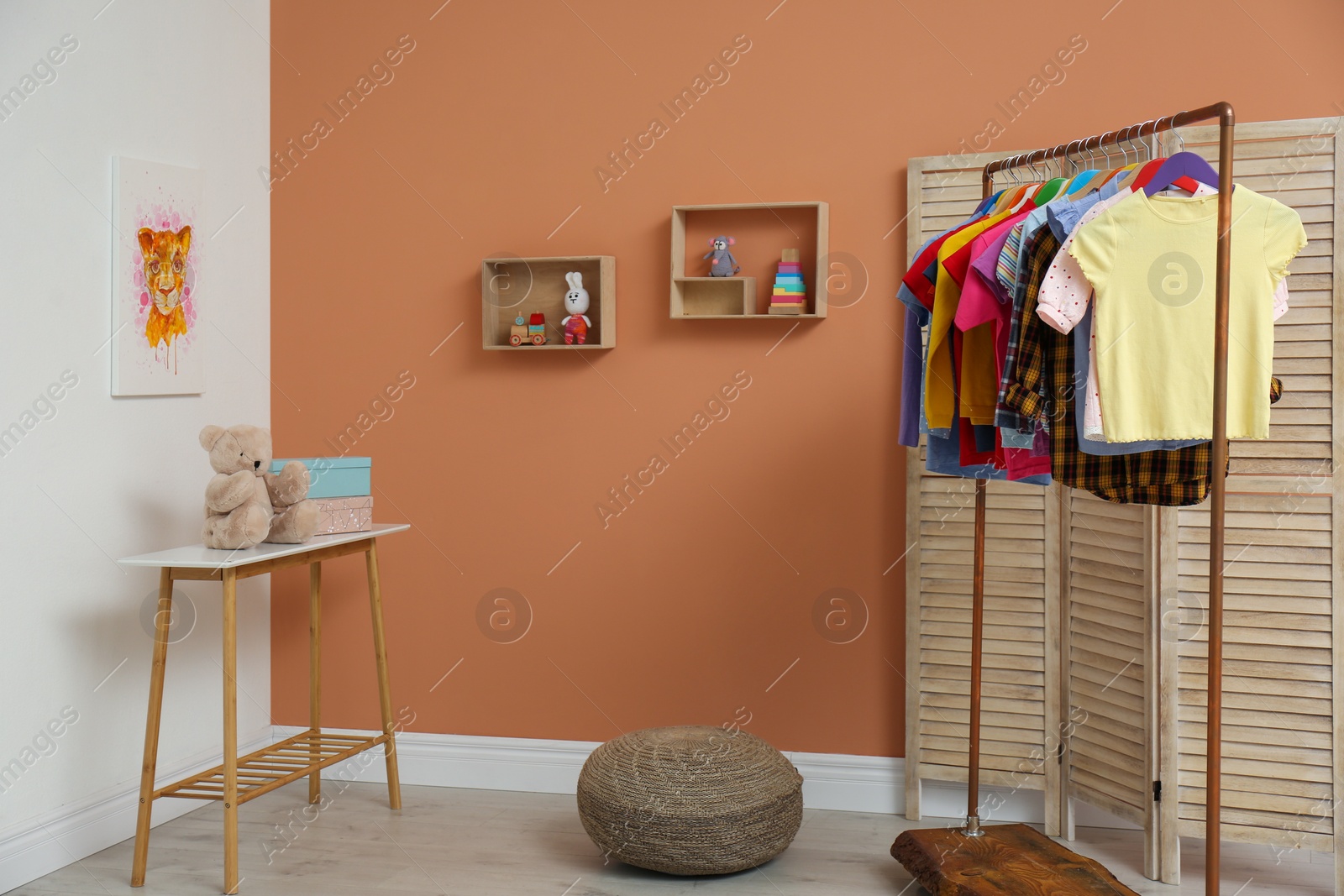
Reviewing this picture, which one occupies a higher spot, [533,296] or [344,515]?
[533,296]

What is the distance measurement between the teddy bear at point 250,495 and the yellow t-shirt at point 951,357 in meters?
1.61

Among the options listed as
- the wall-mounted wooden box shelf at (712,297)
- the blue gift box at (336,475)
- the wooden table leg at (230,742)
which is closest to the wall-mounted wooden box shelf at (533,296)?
the wall-mounted wooden box shelf at (712,297)

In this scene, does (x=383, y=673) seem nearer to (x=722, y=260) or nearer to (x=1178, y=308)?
(x=722, y=260)

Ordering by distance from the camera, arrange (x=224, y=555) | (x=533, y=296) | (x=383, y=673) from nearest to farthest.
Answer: (x=224, y=555), (x=383, y=673), (x=533, y=296)

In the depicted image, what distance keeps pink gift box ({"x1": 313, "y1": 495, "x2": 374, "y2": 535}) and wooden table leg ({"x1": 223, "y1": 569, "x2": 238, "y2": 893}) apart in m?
0.37

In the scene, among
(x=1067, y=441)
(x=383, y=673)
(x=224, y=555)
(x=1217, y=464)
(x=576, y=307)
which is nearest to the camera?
(x=1217, y=464)

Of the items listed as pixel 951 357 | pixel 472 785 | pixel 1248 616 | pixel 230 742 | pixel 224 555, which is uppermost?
pixel 951 357

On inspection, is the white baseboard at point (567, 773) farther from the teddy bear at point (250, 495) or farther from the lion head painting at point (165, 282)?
the lion head painting at point (165, 282)

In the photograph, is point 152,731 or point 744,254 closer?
point 152,731

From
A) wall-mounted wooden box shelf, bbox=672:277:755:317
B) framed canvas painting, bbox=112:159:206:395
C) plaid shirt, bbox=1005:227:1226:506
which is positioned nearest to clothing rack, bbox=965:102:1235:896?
plaid shirt, bbox=1005:227:1226:506

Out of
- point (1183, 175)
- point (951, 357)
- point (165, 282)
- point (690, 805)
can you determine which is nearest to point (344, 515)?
point (165, 282)

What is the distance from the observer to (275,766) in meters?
2.68

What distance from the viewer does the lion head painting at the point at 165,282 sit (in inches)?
111

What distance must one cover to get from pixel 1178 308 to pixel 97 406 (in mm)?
2586
